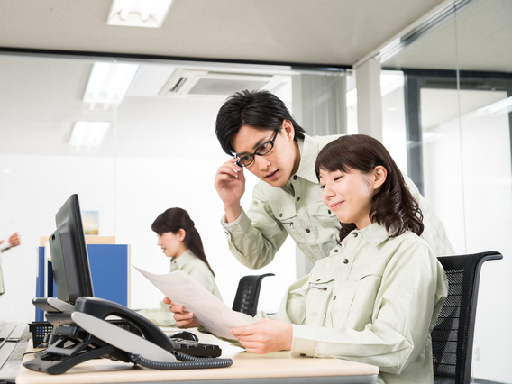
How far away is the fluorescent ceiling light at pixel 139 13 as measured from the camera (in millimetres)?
3414

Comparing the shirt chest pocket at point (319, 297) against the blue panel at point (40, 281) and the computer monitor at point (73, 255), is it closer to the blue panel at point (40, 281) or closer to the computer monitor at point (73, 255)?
the computer monitor at point (73, 255)

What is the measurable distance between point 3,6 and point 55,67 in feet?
2.31

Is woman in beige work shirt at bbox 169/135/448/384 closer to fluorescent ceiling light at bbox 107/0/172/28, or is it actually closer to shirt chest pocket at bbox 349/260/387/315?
shirt chest pocket at bbox 349/260/387/315

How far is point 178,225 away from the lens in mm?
4043

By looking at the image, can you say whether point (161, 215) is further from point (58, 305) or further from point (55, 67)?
point (58, 305)

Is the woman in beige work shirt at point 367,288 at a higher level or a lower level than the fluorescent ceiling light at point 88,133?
lower

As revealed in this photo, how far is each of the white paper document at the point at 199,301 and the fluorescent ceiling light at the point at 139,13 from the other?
2328mm

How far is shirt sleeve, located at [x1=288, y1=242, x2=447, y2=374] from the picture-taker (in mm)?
1188

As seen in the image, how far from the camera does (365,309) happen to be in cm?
137

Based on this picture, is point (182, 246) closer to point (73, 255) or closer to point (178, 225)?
point (178, 225)

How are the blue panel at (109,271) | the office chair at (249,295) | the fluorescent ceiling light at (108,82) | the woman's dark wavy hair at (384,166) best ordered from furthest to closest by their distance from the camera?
1. the fluorescent ceiling light at (108,82)
2. the office chair at (249,295)
3. the blue panel at (109,271)
4. the woman's dark wavy hair at (384,166)

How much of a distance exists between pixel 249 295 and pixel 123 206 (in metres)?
1.17

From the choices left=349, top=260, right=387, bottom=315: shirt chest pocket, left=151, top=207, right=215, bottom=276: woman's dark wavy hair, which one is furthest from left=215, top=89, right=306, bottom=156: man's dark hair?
left=151, top=207, right=215, bottom=276: woman's dark wavy hair

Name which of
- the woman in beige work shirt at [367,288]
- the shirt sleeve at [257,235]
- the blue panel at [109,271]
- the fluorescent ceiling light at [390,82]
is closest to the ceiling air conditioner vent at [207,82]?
the fluorescent ceiling light at [390,82]
